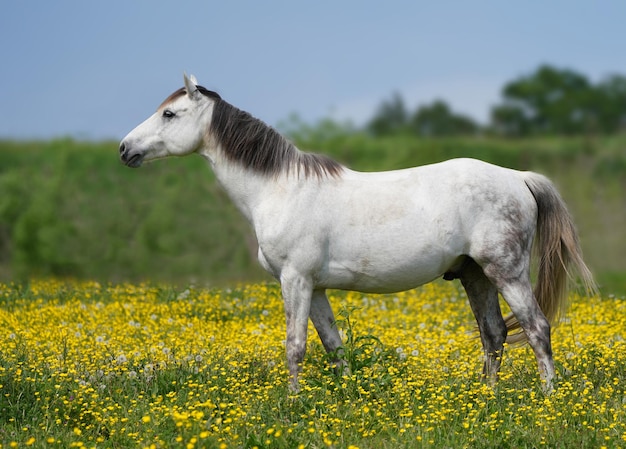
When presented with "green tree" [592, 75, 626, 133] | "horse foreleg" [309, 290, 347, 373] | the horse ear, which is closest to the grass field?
"horse foreleg" [309, 290, 347, 373]

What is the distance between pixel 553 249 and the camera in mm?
7156

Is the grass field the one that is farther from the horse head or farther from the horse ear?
the horse ear

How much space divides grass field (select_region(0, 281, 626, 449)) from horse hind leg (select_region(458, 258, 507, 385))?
0.21 metres

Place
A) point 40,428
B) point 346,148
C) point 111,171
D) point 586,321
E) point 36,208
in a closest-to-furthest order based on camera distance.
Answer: point 40,428
point 586,321
point 36,208
point 111,171
point 346,148

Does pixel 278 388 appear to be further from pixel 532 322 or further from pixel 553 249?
pixel 553 249

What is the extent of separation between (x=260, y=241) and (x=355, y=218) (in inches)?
32.7

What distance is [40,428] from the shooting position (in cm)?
613

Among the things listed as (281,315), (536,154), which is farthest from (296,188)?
(536,154)

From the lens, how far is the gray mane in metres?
7.04

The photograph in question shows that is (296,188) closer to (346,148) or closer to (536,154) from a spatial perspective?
(346,148)

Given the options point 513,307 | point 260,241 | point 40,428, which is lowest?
point 40,428

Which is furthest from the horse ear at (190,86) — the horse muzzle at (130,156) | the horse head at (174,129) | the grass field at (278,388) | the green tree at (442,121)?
the green tree at (442,121)

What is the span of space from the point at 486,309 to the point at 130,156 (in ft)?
11.5

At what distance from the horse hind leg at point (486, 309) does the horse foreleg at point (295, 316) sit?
152 centimetres
